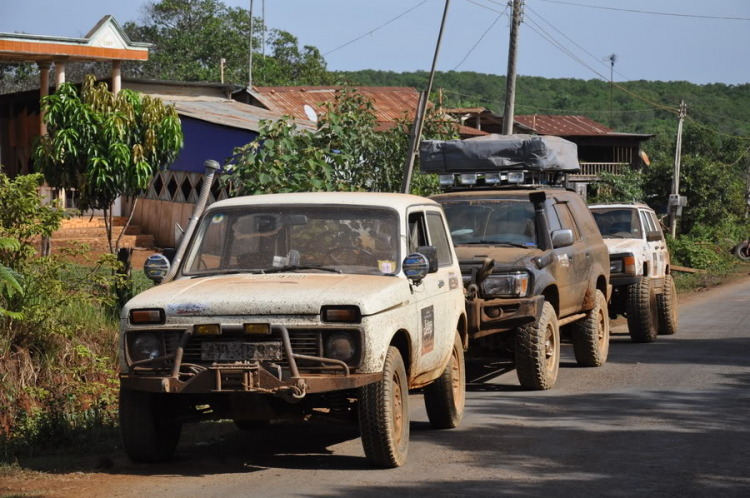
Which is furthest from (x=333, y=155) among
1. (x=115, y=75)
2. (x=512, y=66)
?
(x=115, y=75)

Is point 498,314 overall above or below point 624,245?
below

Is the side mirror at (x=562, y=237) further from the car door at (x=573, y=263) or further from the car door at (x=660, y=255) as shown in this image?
the car door at (x=660, y=255)

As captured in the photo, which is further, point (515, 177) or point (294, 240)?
point (515, 177)

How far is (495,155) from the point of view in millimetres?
13633

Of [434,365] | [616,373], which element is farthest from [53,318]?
[616,373]

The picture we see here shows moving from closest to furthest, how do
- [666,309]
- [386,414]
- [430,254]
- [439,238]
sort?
[386,414] < [430,254] < [439,238] < [666,309]

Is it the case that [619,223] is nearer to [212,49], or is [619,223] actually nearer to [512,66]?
[512,66]

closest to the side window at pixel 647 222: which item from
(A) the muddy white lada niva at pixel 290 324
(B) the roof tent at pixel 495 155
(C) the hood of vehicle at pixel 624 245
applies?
(C) the hood of vehicle at pixel 624 245

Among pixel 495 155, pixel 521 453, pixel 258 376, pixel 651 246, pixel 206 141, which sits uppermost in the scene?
pixel 206 141

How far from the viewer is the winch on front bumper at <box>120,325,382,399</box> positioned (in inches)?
276

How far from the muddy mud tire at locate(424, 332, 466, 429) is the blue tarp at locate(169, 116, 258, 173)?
17.2 m

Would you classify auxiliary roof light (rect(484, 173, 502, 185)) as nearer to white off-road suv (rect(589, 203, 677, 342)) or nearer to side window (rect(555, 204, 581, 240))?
side window (rect(555, 204, 581, 240))

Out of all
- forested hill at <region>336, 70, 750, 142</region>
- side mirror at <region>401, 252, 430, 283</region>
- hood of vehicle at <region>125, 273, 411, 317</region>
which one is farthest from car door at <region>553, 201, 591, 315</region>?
forested hill at <region>336, 70, 750, 142</region>

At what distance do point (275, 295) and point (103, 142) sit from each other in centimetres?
1071
